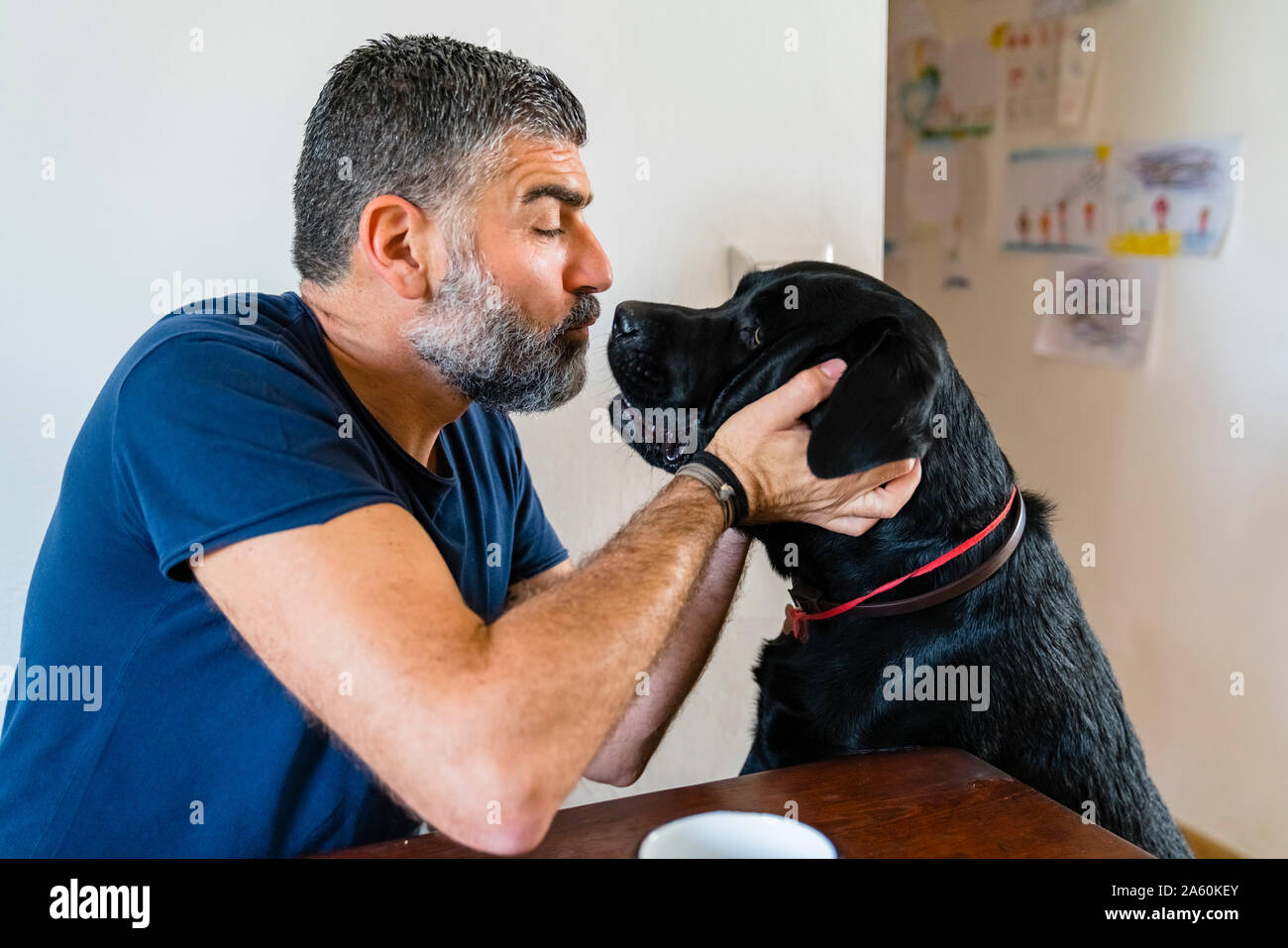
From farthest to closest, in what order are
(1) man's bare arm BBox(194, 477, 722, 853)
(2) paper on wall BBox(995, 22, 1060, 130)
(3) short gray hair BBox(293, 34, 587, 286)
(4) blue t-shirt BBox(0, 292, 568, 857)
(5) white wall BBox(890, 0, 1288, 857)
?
(2) paper on wall BBox(995, 22, 1060, 130), (5) white wall BBox(890, 0, 1288, 857), (3) short gray hair BBox(293, 34, 587, 286), (4) blue t-shirt BBox(0, 292, 568, 857), (1) man's bare arm BBox(194, 477, 722, 853)

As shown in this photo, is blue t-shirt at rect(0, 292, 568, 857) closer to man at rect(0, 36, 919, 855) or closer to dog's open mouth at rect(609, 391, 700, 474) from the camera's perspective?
man at rect(0, 36, 919, 855)

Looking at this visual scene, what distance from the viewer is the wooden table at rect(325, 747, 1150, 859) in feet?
2.88

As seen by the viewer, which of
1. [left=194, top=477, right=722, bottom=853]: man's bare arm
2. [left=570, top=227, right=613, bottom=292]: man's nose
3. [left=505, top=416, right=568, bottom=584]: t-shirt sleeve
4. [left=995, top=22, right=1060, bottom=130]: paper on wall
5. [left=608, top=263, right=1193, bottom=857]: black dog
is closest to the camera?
[left=194, top=477, right=722, bottom=853]: man's bare arm

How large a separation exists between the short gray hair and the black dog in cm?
28

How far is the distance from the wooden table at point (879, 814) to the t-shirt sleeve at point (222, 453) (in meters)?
0.31

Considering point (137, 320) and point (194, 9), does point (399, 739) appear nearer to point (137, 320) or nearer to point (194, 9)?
point (137, 320)

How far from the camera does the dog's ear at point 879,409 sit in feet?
3.44

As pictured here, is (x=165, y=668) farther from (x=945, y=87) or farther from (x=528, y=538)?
(x=945, y=87)

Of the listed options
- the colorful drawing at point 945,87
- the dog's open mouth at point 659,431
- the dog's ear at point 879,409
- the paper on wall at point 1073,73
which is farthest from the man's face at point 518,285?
the colorful drawing at point 945,87

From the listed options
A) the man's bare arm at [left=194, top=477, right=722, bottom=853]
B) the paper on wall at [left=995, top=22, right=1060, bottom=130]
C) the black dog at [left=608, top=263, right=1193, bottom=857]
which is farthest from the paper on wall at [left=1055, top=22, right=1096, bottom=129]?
the man's bare arm at [left=194, top=477, right=722, bottom=853]
